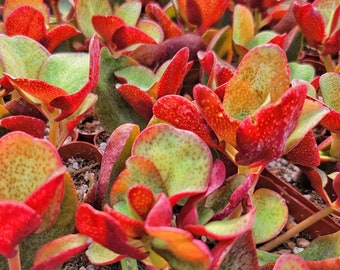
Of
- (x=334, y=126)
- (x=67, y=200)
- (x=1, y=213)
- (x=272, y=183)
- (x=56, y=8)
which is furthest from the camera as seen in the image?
(x=56, y=8)

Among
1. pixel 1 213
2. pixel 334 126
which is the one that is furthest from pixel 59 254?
pixel 334 126

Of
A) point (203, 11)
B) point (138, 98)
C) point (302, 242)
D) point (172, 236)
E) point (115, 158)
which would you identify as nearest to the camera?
point (172, 236)

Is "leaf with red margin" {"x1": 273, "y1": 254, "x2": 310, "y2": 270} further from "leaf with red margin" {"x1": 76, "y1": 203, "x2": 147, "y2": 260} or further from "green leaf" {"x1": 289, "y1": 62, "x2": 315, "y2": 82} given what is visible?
"green leaf" {"x1": 289, "y1": 62, "x2": 315, "y2": 82}

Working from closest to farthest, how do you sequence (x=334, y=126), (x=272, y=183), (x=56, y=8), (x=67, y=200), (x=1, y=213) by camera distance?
1. (x=1, y=213)
2. (x=67, y=200)
3. (x=334, y=126)
4. (x=272, y=183)
5. (x=56, y=8)

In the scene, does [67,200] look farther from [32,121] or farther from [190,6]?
[190,6]

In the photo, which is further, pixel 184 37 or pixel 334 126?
pixel 184 37

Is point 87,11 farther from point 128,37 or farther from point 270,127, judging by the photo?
point 270,127

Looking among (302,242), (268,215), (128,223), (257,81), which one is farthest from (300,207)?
(128,223)

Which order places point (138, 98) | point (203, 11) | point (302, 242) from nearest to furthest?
point (138, 98)
point (302, 242)
point (203, 11)
